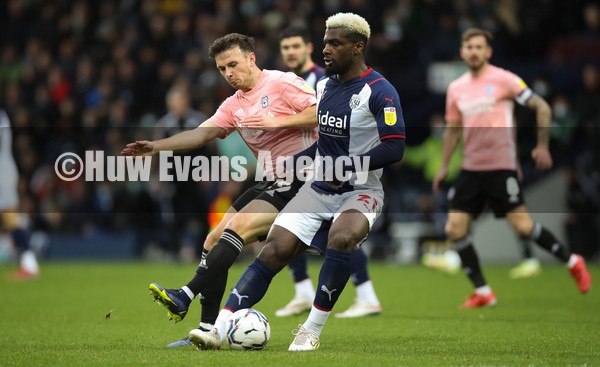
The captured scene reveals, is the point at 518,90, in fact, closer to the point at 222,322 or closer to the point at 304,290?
the point at 304,290

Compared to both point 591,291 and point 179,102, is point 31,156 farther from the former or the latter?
point 591,291

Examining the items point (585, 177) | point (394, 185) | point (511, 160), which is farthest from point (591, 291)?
point (394, 185)

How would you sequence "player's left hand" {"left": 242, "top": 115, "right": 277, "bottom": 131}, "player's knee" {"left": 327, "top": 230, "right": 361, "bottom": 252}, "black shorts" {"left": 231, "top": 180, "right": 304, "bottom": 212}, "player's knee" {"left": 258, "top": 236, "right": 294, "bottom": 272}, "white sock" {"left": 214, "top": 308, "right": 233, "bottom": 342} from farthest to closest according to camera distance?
"black shorts" {"left": 231, "top": 180, "right": 304, "bottom": 212} < "player's left hand" {"left": 242, "top": 115, "right": 277, "bottom": 131} < "player's knee" {"left": 258, "top": 236, "right": 294, "bottom": 272} < "white sock" {"left": 214, "top": 308, "right": 233, "bottom": 342} < "player's knee" {"left": 327, "top": 230, "right": 361, "bottom": 252}

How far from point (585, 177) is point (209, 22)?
8926 millimetres

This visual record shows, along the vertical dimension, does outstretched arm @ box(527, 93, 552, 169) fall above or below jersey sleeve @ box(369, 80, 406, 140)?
below

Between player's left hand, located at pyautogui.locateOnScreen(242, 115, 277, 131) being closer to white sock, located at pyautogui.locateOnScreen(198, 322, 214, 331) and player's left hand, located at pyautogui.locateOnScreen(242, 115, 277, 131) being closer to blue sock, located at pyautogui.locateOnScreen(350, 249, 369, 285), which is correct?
white sock, located at pyautogui.locateOnScreen(198, 322, 214, 331)

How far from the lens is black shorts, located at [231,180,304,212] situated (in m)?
7.45

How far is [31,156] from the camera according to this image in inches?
803

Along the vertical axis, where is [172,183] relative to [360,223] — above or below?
below

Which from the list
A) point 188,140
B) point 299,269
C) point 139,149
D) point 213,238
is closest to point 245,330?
point 213,238

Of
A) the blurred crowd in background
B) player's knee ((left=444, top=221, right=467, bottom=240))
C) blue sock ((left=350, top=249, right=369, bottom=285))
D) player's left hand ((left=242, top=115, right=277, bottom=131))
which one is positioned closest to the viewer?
player's left hand ((left=242, top=115, right=277, bottom=131))

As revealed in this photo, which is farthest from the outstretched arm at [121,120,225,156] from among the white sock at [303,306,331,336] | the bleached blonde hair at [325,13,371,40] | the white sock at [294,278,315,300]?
the white sock at [294,278,315,300]

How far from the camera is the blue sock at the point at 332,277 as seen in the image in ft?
22.0

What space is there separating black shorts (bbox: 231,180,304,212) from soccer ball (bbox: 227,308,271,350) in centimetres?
102
